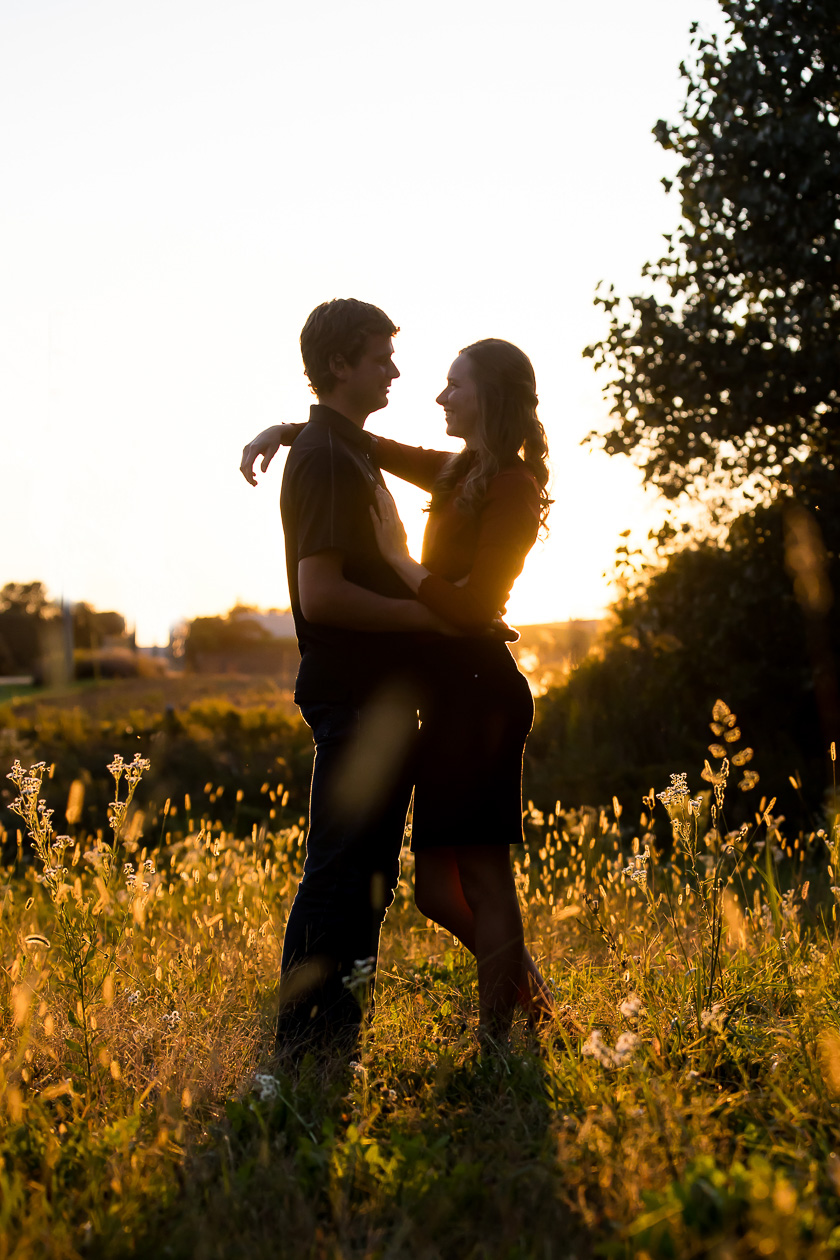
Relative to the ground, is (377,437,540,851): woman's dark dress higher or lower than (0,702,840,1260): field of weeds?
higher

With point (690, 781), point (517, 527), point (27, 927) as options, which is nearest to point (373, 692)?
point (517, 527)

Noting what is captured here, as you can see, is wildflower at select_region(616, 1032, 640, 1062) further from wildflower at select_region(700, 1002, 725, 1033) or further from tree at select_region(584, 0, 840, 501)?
tree at select_region(584, 0, 840, 501)

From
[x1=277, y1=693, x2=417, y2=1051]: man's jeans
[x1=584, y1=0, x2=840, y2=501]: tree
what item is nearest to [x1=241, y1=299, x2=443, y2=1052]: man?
[x1=277, y1=693, x2=417, y2=1051]: man's jeans

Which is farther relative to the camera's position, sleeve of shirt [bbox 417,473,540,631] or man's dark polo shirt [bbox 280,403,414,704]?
man's dark polo shirt [bbox 280,403,414,704]

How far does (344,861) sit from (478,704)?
692 mm

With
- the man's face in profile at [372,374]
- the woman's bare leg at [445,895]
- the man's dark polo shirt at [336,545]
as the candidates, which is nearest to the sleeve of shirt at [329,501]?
the man's dark polo shirt at [336,545]

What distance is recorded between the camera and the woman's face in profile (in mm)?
3449

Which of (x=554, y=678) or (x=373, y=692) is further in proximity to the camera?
(x=554, y=678)

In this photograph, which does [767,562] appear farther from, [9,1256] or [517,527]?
[9,1256]

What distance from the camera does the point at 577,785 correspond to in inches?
385

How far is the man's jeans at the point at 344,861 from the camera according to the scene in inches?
124

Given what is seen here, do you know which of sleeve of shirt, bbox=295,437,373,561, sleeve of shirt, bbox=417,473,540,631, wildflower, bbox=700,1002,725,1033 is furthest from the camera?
sleeve of shirt, bbox=295,437,373,561

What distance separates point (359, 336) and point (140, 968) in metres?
2.58

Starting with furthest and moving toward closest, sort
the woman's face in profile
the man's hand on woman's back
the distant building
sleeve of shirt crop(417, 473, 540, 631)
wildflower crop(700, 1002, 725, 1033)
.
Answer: the distant building, the man's hand on woman's back, the woman's face in profile, sleeve of shirt crop(417, 473, 540, 631), wildflower crop(700, 1002, 725, 1033)
